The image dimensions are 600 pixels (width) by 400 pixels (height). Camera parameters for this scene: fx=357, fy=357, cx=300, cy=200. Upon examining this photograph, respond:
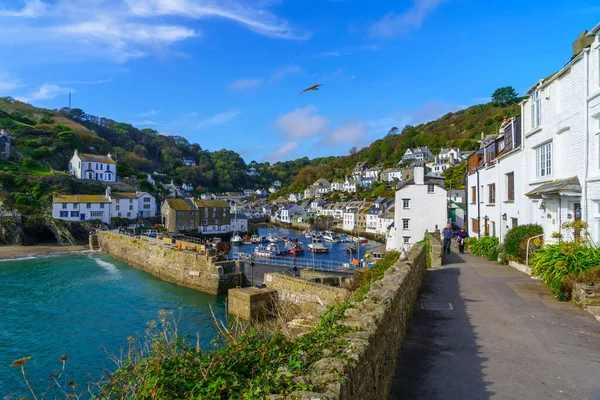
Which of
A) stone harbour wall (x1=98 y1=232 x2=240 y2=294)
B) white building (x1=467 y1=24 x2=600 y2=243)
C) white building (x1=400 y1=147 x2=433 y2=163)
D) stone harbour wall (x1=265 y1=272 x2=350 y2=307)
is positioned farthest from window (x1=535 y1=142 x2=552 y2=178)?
white building (x1=400 y1=147 x2=433 y2=163)

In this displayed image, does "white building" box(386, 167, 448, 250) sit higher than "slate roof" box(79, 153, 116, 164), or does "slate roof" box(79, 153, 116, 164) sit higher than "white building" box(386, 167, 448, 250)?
"slate roof" box(79, 153, 116, 164)

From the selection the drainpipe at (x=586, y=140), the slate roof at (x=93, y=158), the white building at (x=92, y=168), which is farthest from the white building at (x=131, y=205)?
the drainpipe at (x=586, y=140)

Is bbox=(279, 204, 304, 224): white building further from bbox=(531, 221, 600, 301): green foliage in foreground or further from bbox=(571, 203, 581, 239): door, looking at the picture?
bbox=(531, 221, 600, 301): green foliage in foreground

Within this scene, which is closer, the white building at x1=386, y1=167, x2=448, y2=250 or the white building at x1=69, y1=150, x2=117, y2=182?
the white building at x1=386, y1=167, x2=448, y2=250

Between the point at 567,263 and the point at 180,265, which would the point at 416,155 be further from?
the point at 567,263

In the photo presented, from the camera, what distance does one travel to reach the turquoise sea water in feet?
52.2

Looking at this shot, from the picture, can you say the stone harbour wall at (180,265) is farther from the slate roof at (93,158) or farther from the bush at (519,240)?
the slate roof at (93,158)

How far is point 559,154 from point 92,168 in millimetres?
95271

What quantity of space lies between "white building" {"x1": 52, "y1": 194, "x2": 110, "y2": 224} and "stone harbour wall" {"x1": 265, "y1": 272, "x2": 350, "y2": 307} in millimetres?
Result: 53954

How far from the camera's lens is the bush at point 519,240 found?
1430 centimetres

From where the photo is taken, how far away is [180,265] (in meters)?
33.8

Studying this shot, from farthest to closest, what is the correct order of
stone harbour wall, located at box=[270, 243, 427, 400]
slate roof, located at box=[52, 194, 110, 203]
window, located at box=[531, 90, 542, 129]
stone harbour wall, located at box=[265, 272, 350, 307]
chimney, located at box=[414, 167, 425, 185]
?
slate roof, located at box=[52, 194, 110, 203]
chimney, located at box=[414, 167, 425, 185]
stone harbour wall, located at box=[265, 272, 350, 307]
window, located at box=[531, 90, 542, 129]
stone harbour wall, located at box=[270, 243, 427, 400]

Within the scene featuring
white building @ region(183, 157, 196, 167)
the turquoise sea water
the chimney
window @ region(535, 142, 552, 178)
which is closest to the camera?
window @ region(535, 142, 552, 178)

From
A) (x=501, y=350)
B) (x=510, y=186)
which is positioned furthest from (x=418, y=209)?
(x=501, y=350)
